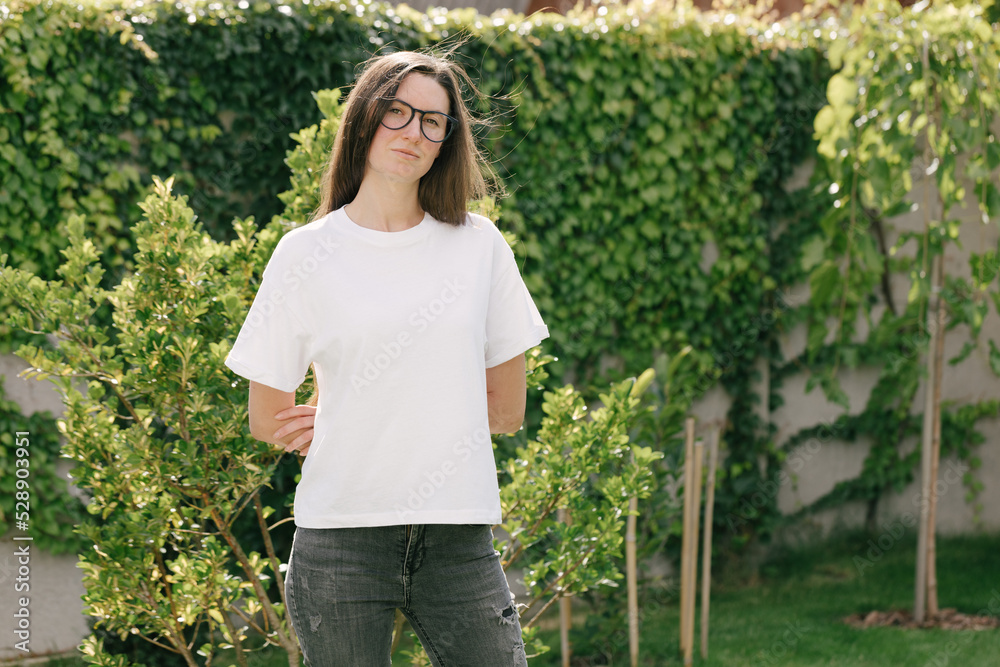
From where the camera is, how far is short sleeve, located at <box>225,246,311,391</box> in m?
1.43

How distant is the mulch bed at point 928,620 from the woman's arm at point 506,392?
8.72 ft

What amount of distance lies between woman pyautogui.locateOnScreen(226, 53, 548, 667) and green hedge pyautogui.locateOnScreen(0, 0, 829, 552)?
3.50ft

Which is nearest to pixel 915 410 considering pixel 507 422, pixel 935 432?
pixel 935 432

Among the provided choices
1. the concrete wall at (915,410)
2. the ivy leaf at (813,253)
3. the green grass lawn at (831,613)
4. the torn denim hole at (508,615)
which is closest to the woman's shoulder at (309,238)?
the torn denim hole at (508,615)

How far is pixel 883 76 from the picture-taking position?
3557 millimetres

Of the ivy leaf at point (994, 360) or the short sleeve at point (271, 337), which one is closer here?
the short sleeve at point (271, 337)

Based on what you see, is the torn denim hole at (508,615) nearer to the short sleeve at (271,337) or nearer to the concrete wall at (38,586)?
the short sleeve at (271,337)

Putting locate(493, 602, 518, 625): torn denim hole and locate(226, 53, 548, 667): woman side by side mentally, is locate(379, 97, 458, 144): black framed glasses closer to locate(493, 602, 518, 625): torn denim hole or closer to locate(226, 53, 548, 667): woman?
locate(226, 53, 548, 667): woman

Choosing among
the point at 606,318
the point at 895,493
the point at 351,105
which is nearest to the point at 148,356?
the point at 351,105

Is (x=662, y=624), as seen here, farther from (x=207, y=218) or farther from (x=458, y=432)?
(x=458, y=432)

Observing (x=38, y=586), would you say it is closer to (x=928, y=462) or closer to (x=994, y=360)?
(x=928, y=462)

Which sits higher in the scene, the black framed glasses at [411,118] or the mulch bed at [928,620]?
the black framed glasses at [411,118]

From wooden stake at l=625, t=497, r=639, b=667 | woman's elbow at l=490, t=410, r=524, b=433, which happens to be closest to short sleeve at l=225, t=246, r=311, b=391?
woman's elbow at l=490, t=410, r=524, b=433

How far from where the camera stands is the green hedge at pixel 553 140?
3.02 metres
